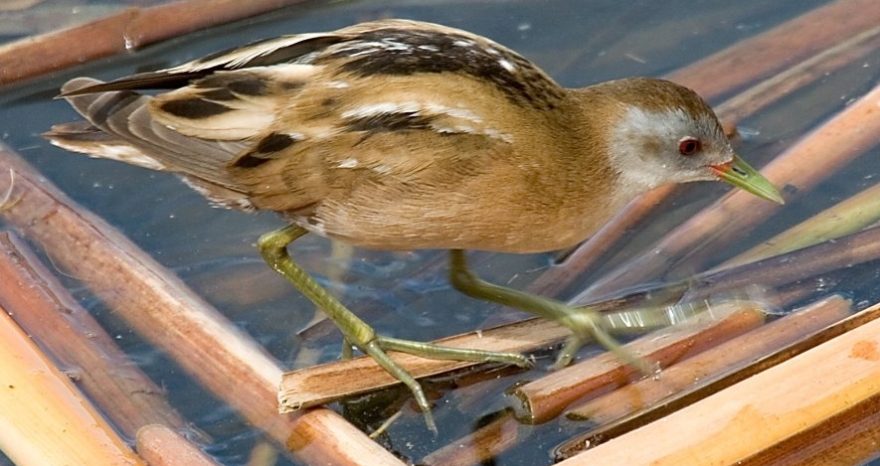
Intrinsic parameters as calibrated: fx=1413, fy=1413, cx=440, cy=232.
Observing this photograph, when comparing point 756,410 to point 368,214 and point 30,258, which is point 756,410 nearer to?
point 368,214

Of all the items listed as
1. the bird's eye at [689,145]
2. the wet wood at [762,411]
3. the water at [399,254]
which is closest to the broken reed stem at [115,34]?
the water at [399,254]

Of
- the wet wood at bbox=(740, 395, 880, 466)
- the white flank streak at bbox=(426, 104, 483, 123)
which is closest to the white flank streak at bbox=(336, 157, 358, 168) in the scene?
the white flank streak at bbox=(426, 104, 483, 123)

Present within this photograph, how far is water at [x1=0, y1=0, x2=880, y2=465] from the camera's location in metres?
3.96

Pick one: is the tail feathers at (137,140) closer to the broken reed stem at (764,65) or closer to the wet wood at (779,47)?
the broken reed stem at (764,65)

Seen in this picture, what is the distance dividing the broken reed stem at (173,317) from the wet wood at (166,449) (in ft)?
0.74

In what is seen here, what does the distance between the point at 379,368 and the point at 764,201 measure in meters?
1.43

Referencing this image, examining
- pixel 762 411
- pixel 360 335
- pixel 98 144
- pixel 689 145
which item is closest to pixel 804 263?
pixel 689 145

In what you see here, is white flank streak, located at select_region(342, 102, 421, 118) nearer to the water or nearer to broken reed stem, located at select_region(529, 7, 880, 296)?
the water

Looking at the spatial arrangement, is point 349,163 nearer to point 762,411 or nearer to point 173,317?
point 173,317

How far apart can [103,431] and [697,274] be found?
185 centimetres

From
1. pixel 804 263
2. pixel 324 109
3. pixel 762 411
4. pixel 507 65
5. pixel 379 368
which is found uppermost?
pixel 507 65

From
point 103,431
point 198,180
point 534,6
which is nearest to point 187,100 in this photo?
point 198,180

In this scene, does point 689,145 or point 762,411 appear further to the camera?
point 689,145

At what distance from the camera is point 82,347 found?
3967mm
